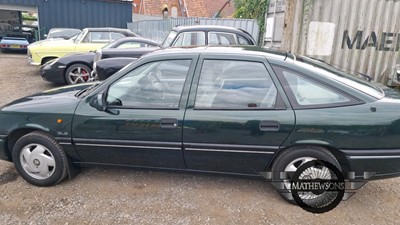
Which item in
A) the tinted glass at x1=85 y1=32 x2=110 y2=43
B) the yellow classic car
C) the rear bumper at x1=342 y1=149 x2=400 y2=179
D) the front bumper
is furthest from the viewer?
the tinted glass at x1=85 y1=32 x2=110 y2=43

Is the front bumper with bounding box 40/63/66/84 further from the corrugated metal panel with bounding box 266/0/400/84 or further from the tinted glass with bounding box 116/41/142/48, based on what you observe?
the corrugated metal panel with bounding box 266/0/400/84

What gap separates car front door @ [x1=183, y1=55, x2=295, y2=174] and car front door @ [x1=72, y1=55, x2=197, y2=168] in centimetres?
13

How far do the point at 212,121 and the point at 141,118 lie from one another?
0.67 meters

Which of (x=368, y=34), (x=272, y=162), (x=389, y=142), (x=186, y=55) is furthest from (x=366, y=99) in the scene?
(x=368, y=34)

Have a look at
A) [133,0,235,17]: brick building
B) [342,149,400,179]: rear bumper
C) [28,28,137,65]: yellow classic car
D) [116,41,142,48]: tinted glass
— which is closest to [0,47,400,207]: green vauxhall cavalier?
[342,149,400,179]: rear bumper

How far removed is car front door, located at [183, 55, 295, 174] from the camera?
2584 mm

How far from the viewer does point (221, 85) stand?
2.74 meters

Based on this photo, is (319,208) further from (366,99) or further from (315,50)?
(315,50)

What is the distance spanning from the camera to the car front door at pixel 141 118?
9.00 feet

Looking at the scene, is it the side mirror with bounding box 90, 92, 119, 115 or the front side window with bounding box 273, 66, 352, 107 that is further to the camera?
the side mirror with bounding box 90, 92, 119, 115

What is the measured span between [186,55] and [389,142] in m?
1.95

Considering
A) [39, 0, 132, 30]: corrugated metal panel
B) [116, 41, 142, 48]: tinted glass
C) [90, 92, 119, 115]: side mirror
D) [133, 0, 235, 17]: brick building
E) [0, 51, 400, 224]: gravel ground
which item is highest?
[133, 0, 235, 17]: brick building

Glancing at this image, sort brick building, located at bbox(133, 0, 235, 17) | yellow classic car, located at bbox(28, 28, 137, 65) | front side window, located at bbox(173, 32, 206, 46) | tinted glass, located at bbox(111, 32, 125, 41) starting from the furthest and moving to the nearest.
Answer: brick building, located at bbox(133, 0, 235, 17), tinted glass, located at bbox(111, 32, 125, 41), yellow classic car, located at bbox(28, 28, 137, 65), front side window, located at bbox(173, 32, 206, 46)

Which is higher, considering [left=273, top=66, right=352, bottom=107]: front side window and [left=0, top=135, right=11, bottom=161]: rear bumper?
[left=273, top=66, right=352, bottom=107]: front side window
